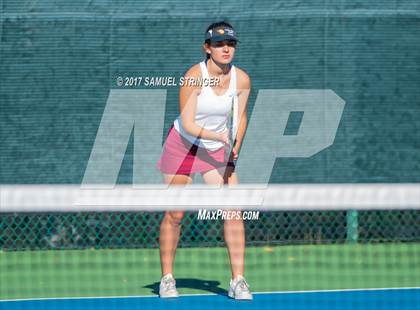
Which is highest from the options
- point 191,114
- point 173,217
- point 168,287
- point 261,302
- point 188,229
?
point 188,229

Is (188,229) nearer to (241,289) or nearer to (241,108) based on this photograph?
(241,108)

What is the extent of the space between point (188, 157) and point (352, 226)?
7.83 ft

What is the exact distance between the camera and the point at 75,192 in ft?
15.6

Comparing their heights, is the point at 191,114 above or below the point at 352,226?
below

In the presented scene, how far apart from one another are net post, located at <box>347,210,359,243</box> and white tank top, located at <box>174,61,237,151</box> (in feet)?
7.02

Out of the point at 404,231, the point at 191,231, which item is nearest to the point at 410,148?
the point at 404,231

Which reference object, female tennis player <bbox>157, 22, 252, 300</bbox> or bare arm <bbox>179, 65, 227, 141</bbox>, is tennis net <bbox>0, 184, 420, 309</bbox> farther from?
bare arm <bbox>179, 65, 227, 141</bbox>

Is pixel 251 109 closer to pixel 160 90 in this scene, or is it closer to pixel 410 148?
pixel 160 90

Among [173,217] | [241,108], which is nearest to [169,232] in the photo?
[173,217]

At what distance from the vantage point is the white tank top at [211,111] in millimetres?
6949

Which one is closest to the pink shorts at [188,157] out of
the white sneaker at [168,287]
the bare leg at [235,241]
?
the bare leg at [235,241]

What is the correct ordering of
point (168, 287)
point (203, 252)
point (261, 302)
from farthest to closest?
point (203, 252), point (168, 287), point (261, 302)

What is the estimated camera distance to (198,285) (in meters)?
7.53

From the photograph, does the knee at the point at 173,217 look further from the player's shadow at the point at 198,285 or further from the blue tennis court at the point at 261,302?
the player's shadow at the point at 198,285
